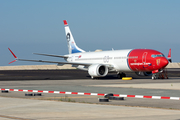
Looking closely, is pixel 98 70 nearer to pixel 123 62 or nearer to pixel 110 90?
pixel 123 62

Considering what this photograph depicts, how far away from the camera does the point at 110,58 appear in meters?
43.8

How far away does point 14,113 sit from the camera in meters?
11.2

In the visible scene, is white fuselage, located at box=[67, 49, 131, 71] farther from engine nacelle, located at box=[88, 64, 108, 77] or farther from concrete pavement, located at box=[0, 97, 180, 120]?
concrete pavement, located at box=[0, 97, 180, 120]

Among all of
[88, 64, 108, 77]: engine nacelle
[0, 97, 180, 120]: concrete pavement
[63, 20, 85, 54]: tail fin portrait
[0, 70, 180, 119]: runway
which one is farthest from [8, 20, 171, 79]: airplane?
[0, 97, 180, 120]: concrete pavement

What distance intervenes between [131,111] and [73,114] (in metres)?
2.27

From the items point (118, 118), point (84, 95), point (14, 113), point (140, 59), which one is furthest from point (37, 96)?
point (140, 59)

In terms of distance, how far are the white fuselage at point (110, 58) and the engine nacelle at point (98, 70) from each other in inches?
57.0

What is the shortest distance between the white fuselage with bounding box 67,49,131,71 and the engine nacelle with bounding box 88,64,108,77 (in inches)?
57.0

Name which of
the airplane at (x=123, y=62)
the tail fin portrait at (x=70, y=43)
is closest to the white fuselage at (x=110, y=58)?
the airplane at (x=123, y=62)

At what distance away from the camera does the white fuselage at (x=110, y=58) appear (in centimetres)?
4159

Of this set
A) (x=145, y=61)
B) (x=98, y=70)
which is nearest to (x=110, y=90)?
(x=145, y=61)

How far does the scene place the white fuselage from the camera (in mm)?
41594

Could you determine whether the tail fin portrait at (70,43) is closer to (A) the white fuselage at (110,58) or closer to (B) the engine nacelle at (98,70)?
(A) the white fuselage at (110,58)

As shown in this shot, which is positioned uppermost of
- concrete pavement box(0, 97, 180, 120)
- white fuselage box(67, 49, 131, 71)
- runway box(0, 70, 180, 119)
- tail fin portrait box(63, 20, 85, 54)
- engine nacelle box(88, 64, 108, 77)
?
tail fin portrait box(63, 20, 85, 54)
